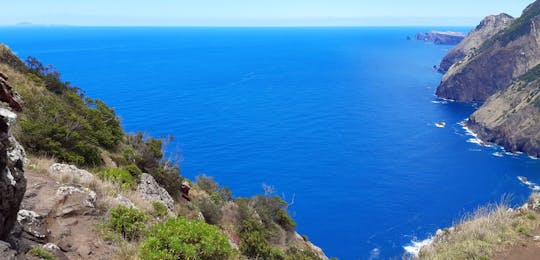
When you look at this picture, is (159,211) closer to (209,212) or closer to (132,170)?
(132,170)

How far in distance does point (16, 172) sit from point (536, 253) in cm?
1550

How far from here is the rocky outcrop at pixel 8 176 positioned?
7.28 meters

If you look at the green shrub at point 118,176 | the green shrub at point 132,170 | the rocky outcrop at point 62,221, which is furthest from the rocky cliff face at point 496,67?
the rocky outcrop at point 62,221

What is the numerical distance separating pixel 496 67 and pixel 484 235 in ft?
675

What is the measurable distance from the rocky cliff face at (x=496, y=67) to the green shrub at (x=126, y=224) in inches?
7669

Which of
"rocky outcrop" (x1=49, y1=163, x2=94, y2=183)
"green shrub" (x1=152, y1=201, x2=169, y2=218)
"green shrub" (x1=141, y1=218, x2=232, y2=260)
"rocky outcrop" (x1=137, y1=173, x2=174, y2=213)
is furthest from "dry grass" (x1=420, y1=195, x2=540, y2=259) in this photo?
"rocky outcrop" (x1=137, y1=173, x2=174, y2=213)

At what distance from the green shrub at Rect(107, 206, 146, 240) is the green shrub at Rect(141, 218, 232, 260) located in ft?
2.50

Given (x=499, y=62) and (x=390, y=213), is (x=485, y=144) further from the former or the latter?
(x=499, y=62)

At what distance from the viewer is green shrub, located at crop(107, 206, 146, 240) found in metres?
11.4

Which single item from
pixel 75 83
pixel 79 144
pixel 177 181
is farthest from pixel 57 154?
pixel 75 83

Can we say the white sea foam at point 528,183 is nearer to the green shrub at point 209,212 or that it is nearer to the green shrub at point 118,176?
the green shrub at point 209,212

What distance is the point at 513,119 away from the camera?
423 ft

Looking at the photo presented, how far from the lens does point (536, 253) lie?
43.4 feet

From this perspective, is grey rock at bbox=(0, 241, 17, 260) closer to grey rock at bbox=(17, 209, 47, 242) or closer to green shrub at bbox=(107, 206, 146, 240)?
grey rock at bbox=(17, 209, 47, 242)
